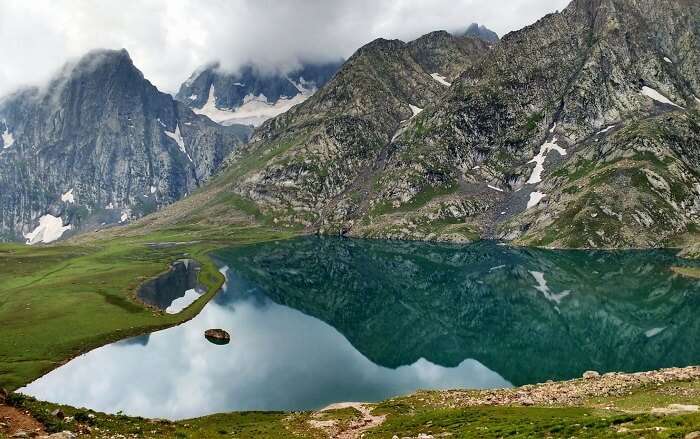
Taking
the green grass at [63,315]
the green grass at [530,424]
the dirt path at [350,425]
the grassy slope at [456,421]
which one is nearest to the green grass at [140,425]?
the grassy slope at [456,421]

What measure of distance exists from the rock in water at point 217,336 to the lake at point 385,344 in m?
1.88

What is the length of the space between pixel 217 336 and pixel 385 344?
39272 mm

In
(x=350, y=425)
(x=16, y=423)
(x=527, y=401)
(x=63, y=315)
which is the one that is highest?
(x=63, y=315)

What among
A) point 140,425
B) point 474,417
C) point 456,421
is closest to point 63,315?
point 140,425

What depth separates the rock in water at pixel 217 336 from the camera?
11212 centimetres

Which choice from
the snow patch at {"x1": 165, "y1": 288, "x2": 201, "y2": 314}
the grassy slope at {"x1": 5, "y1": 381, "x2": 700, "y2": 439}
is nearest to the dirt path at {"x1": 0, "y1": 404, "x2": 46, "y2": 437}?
the grassy slope at {"x1": 5, "y1": 381, "x2": 700, "y2": 439}

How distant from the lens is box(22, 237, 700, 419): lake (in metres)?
80.8

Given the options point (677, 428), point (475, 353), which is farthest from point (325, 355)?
point (677, 428)

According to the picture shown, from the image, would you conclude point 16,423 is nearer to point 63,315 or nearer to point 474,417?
point 474,417

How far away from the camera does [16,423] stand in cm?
3219

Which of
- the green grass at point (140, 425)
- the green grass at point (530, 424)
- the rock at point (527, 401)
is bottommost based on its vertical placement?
the rock at point (527, 401)

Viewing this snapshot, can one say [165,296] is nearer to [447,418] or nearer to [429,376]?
[429,376]

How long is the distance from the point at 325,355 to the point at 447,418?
55.2m

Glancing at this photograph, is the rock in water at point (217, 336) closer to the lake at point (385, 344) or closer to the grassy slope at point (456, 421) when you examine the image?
the lake at point (385, 344)
